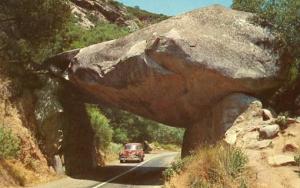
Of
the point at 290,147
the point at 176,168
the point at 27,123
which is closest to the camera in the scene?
the point at 290,147

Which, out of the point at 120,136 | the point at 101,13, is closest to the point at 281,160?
the point at 120,136

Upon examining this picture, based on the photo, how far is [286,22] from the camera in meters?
20.6

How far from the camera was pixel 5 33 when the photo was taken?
25.2 meters

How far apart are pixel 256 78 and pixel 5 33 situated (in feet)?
43.9

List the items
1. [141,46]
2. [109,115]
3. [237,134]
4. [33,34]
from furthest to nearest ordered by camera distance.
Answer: [109,115] < [33,34] < [141,46] < [237,134]

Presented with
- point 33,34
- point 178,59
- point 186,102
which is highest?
point 33,34

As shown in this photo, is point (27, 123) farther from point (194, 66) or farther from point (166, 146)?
point (166, 146)

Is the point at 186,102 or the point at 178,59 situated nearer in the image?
the point at 178,59

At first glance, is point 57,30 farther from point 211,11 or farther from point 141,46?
point 211,11

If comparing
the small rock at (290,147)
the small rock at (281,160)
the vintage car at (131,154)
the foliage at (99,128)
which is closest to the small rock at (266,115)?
the small rock at (290,147)

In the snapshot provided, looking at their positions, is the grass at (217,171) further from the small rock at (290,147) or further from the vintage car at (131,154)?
the vintage car at (131,154)

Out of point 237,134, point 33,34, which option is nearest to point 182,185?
point 237,134

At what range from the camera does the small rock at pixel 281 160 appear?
14.4 metres

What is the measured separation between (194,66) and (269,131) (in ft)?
16.5
